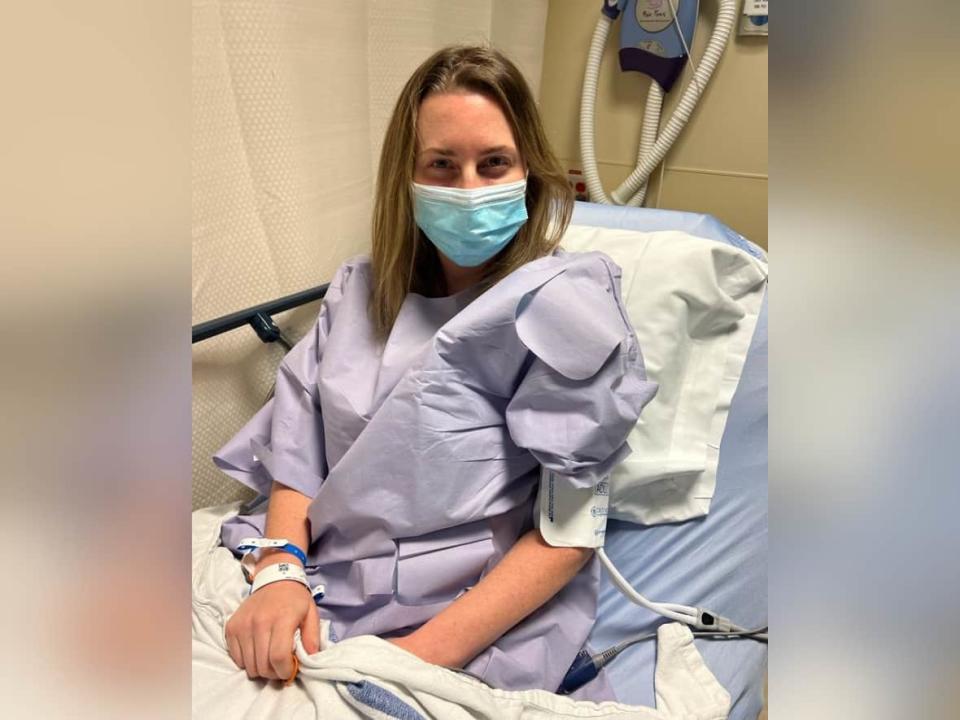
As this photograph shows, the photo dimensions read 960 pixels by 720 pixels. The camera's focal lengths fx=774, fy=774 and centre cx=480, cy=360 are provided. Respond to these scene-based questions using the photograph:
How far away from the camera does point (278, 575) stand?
1049mm

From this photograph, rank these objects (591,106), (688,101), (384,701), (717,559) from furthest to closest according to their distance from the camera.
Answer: (591,106) → (688,101) → (717,559) → (384,701)

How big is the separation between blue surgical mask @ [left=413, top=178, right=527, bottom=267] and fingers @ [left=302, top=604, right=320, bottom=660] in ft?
1.78

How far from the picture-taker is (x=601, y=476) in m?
1.03

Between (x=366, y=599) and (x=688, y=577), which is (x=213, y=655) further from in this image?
(x=688, y=577)

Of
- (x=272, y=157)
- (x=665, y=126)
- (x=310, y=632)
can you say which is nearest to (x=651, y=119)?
(x=665, y=126)

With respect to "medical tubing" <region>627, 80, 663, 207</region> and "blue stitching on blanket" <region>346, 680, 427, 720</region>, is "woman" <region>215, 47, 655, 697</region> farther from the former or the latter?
"medical tubing" <region>627, 80, 663, 207</region>

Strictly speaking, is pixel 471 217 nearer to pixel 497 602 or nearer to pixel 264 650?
pixel 497 602

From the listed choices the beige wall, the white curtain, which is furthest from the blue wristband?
the beige wall

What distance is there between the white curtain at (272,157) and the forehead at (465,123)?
0.42 metres

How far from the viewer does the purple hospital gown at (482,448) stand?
3.30 ft

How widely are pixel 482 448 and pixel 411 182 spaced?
1.36ft
